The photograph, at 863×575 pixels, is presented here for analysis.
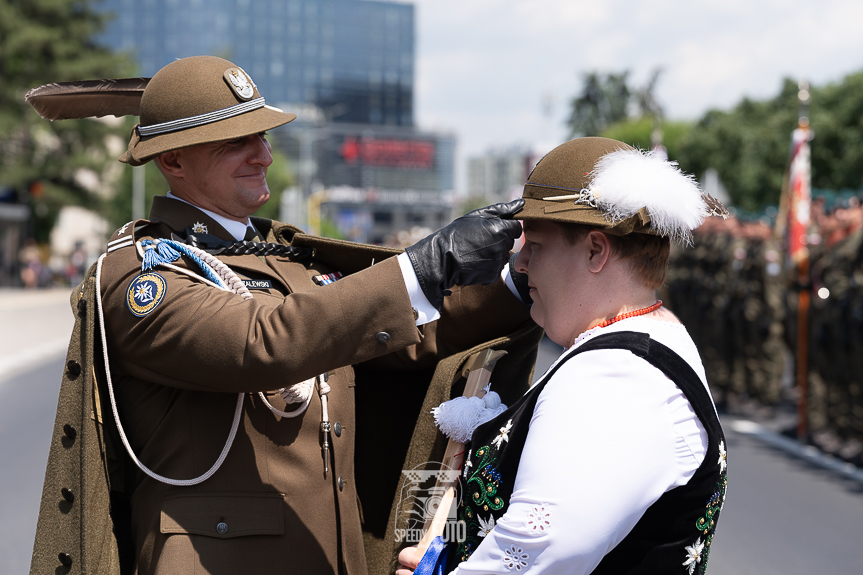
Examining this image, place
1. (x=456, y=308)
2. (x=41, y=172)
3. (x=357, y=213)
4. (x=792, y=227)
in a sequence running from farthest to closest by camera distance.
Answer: (x=357, y=213) → (x=41, y=172) → (x=792, y=227) → (x=456, y=308)

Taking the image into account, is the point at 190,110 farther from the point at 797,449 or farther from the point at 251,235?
the point at 797,449

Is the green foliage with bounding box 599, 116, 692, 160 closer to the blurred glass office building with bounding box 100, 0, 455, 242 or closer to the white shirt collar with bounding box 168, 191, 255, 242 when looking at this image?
the blurred glass office building with bounding box 100, 0, 455, 242

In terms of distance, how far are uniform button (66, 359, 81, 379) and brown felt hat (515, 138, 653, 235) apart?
3.59 ft

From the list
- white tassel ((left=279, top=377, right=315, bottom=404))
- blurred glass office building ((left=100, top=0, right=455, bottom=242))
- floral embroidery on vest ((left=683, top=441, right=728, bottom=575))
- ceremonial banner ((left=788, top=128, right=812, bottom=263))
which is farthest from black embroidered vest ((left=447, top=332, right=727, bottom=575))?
blurred glass office building ((left=100, top=0, right=455, bottom=242))

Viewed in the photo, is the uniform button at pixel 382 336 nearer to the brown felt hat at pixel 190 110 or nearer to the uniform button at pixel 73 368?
the brown felt hat at pixel 190 110

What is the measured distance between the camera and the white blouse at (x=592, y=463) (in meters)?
1.45

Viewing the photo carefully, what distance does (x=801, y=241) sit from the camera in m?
8.83

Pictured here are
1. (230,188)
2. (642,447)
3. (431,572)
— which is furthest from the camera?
(230,188)

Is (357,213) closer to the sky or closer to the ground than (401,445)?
closer to the ground

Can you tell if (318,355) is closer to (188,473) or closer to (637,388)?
(188,473)

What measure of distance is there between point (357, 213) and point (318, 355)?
319ft

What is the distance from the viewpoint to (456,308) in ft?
7.85

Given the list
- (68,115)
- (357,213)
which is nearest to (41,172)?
(68,115)

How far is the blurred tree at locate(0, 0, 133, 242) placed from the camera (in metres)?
34.9
